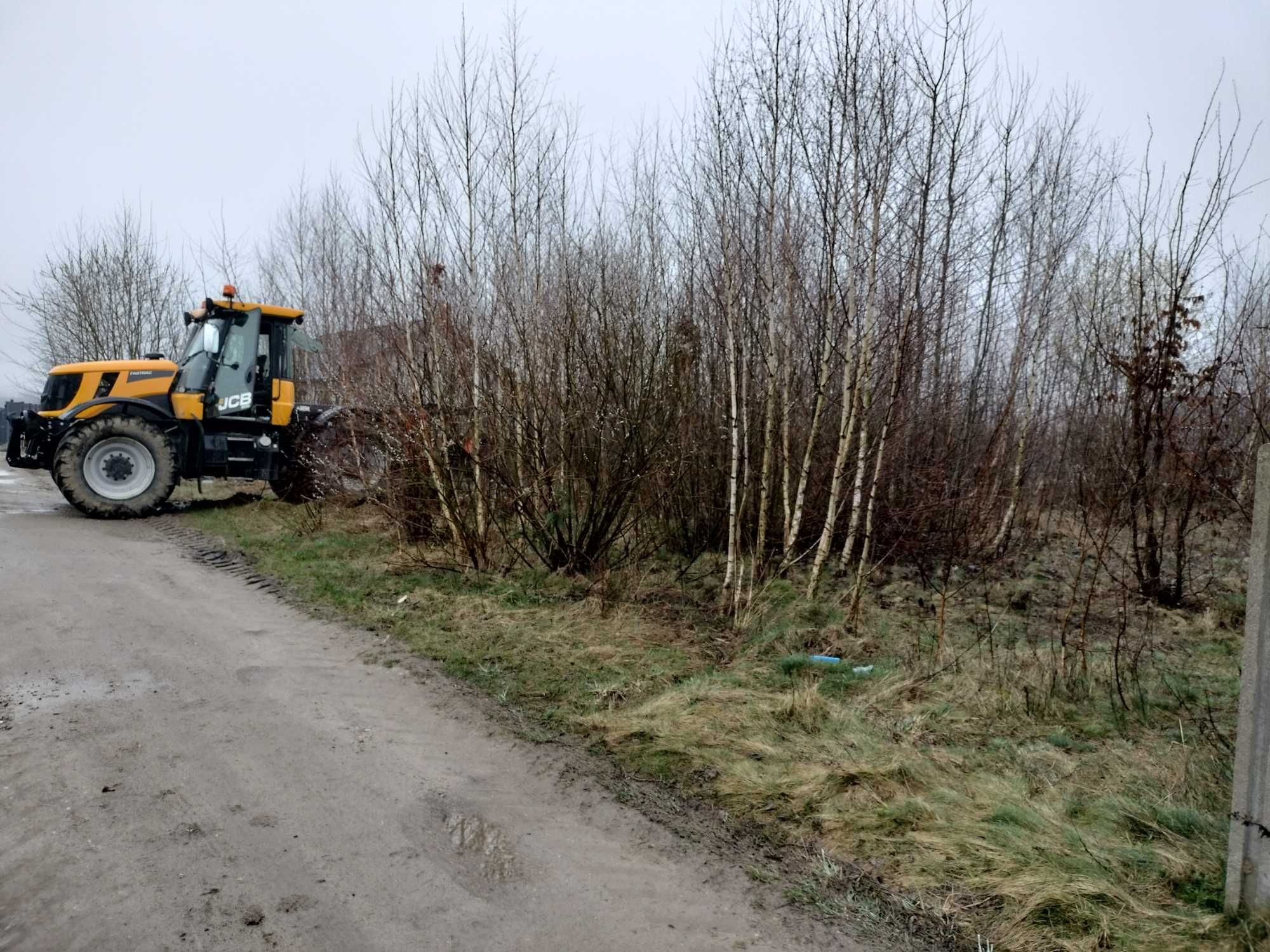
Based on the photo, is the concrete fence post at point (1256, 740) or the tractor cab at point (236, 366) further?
the tractor cab at point (236, 366)

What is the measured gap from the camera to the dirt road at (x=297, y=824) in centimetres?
294

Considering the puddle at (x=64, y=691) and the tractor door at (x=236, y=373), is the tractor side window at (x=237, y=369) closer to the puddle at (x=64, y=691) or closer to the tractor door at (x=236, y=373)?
the tractor door at (x=236, y=373)

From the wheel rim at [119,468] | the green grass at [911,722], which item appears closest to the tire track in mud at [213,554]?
the green grass at [911,722]

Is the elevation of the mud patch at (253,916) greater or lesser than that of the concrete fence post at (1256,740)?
lesser

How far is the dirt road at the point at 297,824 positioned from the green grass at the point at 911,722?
476 millimetres

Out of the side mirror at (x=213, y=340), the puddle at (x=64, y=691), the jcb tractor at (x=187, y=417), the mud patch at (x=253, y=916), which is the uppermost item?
the side mirror at (x=213, y=340)

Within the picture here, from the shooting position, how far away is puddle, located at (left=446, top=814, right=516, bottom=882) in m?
3.35

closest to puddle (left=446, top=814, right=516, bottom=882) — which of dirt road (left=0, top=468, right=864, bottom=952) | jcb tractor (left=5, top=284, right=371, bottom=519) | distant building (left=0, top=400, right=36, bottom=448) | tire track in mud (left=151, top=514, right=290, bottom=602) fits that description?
dirt road (left=0, top=468, right=864, bottom=952)

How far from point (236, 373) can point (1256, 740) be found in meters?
12.2

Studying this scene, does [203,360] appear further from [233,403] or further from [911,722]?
[911,722]

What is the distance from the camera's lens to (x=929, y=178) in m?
7.20

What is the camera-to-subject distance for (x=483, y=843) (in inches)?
140

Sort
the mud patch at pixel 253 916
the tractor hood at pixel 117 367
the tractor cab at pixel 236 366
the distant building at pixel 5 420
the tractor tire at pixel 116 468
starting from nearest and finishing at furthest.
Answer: the mud patch at pixel 253 916 → the tractor tire at pixel 116 468 → the tractor cab at pixel 236 366 → the tractor hood at pixel 117 367 → the distant building at pixel 5 420

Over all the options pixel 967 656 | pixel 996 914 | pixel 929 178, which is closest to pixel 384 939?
pixel 996 914
